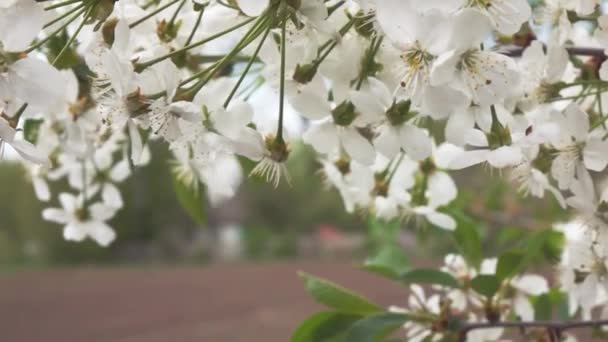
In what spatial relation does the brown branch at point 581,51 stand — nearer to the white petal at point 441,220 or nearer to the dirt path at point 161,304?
the white petal at point 441,220

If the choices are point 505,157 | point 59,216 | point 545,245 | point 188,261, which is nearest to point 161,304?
point 188,261

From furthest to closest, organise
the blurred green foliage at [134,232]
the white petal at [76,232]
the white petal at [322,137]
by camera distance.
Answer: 1. the blurred green foliage at [134,232]
2. the white petal at [76,232]
3. the white petal at [322,137]

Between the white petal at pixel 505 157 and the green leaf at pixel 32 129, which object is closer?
the white petal at pixel 505 157

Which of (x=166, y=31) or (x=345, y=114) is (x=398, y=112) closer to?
(x=345, y=114)

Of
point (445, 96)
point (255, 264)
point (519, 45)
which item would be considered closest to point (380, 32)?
point (445, 96)

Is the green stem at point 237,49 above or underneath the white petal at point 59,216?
above

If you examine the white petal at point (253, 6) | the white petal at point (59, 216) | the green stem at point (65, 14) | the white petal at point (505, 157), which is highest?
the green stem at point (65, 14)

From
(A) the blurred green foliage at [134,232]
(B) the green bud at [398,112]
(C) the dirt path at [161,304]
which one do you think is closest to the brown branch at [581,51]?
(B) the green bud at [398,112]
